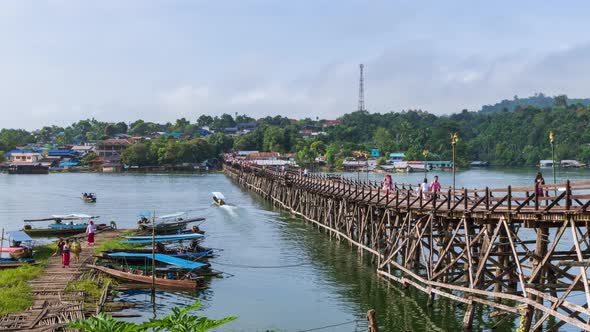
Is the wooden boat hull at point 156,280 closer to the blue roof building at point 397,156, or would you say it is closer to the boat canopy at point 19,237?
the boat canopy at point 19,237

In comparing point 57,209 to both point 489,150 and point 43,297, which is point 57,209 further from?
point 489,150

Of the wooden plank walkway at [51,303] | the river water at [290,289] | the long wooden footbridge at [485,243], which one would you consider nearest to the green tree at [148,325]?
the wooden plank walkway at [51,303]

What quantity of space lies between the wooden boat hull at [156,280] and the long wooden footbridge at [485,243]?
956cm

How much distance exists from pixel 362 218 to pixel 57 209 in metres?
47.8

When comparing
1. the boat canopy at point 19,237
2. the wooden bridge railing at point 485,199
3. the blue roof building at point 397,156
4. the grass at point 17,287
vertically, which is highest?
the wooden bridge railing at point 485,199

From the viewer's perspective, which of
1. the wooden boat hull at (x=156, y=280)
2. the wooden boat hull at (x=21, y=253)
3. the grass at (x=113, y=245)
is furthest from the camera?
the grass at (x=113, y=245)

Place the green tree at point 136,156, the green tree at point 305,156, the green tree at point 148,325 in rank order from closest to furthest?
the green tree at point 148,325
the green tree at point 305,156
the green tree at point 136,156

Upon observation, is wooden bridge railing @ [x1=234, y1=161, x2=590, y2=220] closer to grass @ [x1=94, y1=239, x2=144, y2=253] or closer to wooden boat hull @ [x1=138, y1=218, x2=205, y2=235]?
wooden boat hull @ [x1=138, y1=218, x2=205, y2=235]

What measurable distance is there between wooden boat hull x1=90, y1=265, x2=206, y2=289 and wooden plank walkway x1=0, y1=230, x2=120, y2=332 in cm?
140

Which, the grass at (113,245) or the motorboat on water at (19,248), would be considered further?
the grass at (113,245)

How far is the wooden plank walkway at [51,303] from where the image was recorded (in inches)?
880

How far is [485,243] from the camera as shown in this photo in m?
24.0

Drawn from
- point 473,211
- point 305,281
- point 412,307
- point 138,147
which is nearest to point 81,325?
point 473,211

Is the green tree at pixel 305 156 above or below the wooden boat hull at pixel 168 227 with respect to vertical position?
above
